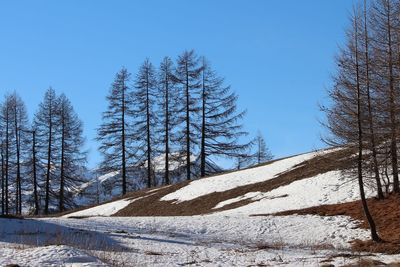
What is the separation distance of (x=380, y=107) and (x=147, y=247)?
9929 mm

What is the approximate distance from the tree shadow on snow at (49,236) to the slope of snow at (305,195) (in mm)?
9826

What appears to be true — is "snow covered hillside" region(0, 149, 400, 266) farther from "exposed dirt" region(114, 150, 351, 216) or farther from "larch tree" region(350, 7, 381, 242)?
"larch tree" region(350, 7, 381, 242)

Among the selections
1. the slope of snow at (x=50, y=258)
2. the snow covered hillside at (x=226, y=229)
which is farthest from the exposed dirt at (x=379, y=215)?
the slope of snow at (x=50, y=258)

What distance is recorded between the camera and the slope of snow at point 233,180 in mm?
34188

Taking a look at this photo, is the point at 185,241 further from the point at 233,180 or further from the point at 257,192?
the point at 233,180

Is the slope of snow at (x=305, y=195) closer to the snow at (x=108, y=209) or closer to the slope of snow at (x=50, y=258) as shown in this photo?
the snow at (x=108, y=209)

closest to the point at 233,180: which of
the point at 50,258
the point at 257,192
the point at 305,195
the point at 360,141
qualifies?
the point at 257,192

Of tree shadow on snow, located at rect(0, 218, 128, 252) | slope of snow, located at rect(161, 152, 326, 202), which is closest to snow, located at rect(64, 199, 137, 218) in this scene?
slope of snow, located at rect(161, 152, 326, 202)

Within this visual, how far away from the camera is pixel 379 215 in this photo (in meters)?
20.6

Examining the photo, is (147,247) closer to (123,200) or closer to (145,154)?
(123,200)

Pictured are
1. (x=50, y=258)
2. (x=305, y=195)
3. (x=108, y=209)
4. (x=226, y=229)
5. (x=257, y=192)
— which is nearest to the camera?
(x=50, y=258)

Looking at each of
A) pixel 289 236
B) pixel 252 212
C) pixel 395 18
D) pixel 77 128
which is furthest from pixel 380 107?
pixel 77 128

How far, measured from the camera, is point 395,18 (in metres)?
18.8

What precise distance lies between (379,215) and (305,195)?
6.16m
